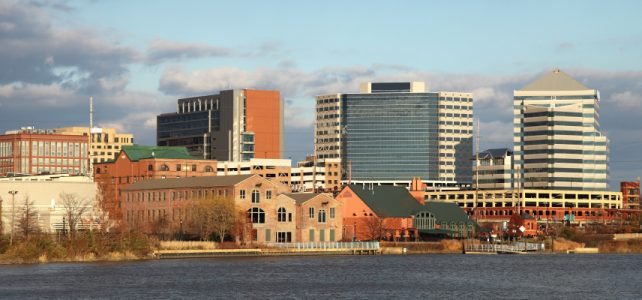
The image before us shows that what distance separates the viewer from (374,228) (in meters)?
190

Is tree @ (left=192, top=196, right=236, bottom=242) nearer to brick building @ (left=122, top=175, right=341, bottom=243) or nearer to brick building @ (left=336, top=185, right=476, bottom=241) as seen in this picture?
brick building @ (left=122, top=175, right=341, bottom=243)

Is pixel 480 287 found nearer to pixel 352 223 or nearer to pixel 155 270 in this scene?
pixel 155 270

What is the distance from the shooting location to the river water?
96.5 m

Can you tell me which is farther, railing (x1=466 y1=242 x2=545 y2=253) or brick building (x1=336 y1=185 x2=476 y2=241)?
brick building (x1=336 y1=185 x2=476 y2=241)

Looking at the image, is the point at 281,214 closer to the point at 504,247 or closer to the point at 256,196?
the point at 256,196

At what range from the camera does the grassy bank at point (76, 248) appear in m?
135

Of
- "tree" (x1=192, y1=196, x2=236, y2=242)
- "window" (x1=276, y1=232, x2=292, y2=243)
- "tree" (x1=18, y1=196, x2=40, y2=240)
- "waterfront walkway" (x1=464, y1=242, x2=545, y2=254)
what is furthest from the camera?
"waterfront walkway" (x1=464, y1=242, x2=545, y2=254)

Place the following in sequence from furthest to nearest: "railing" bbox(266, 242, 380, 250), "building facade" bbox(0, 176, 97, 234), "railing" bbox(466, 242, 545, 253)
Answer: "railing" bbox(466, 242, 545, 253) → "building facade" bbox(0, 176, 97, 234) → "railing" bbox(266, 242, 380, 250)

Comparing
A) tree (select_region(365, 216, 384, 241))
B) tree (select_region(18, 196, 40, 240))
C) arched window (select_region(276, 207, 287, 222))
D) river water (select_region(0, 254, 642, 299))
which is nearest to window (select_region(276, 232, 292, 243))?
arched window (select_region(276, 207, 287, 222))

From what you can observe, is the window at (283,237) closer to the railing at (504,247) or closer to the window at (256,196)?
the window at (256,196)

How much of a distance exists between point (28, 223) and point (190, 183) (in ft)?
97.7

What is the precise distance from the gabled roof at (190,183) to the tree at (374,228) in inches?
1024

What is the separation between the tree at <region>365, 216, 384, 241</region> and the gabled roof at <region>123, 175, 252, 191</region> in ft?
85.3

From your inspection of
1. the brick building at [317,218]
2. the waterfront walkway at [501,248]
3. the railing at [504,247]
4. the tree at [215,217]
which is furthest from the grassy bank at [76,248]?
the railing at [504,247]
